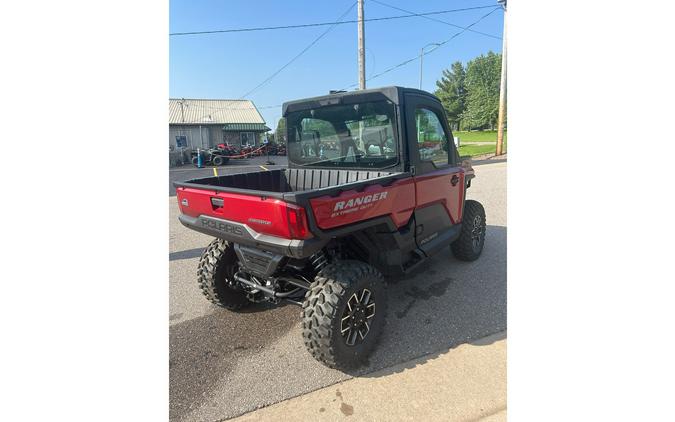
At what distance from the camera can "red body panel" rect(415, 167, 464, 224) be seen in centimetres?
325

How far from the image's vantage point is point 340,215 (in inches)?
94.6

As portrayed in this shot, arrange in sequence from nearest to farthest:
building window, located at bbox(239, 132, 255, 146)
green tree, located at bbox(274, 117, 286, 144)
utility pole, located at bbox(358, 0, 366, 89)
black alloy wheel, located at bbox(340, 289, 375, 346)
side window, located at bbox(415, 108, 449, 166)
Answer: black alloy wheel, located at bbox(340, 289, 375, 346), side window, located at bbox(415, 108, 449, 166), green tree, located at bbox(274, 117, 286, 144), utility pole, located at bbox(358, 0, 366, 89), building window, located at bbox(239, 132, 255, 146)

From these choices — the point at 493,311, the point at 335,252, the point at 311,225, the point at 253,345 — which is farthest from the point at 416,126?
the point at 253,345

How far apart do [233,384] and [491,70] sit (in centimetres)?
7221

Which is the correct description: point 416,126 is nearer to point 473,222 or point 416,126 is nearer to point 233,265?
point 473,222

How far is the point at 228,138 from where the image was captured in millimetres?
32406

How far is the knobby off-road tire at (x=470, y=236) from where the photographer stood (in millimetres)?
4363

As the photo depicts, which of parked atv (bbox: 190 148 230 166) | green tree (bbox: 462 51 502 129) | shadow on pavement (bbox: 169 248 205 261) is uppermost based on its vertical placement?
green tree (bbox: 462 51 502 129)

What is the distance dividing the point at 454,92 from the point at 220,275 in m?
73.3

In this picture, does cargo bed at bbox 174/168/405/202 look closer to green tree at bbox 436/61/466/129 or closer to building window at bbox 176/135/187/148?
building window at bbox 176/135/187/148

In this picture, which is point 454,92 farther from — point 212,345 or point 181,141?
point 212,345

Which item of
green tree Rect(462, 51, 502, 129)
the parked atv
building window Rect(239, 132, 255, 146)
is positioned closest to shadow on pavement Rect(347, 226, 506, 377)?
the parked atv

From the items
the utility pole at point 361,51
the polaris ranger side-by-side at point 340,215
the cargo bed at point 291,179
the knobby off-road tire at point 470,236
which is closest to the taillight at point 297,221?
the polaris ranger side-by-side at point 340,215

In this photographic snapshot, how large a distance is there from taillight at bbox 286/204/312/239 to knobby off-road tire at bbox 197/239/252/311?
147cm
